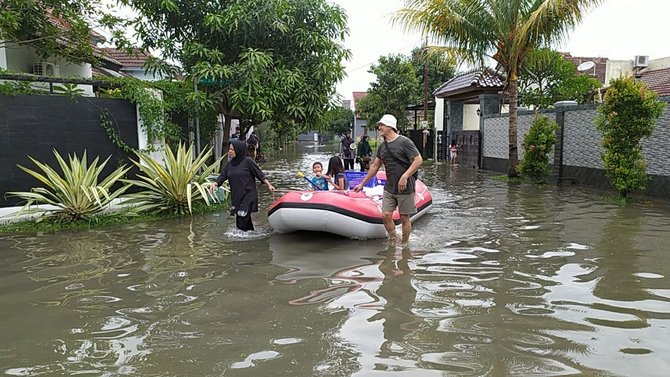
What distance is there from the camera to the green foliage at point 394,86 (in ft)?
103

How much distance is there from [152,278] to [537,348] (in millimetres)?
3902

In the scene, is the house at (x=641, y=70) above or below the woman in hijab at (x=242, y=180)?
above

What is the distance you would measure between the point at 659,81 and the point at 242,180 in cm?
2098

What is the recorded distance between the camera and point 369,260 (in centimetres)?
638

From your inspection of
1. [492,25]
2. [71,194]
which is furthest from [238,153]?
[492,25]

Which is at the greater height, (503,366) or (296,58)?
(296,58)

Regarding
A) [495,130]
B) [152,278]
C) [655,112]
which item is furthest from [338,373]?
[495,130]

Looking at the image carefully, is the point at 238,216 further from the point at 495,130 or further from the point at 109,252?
the point at 495,130

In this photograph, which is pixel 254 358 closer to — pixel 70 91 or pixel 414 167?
pixel 414 167

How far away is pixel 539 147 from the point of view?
561 inches

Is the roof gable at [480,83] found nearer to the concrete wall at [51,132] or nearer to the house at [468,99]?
the house at [468,99]

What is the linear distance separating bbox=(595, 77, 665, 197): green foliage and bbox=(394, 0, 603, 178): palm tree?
3733mm

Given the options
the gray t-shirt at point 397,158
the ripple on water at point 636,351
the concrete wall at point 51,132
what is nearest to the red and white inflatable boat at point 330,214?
the gray t-shirt at point 397,158

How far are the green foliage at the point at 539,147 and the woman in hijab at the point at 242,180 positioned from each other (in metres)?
9.24
